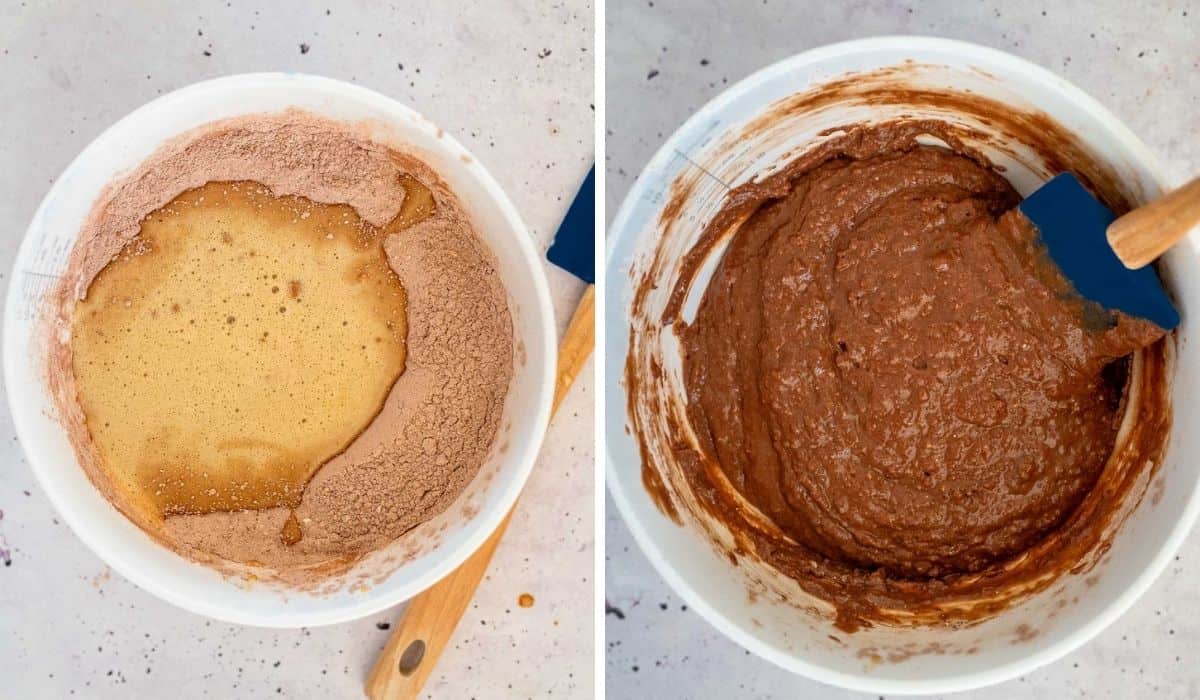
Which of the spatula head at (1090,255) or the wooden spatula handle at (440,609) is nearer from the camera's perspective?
the spatula head at (1090,255)

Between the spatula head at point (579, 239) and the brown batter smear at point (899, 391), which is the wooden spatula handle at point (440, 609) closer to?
the spatula head at point (579, 239)

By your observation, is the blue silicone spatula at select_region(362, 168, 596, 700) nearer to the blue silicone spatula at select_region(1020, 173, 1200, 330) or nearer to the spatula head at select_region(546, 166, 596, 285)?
the spatula head at select_region(546, 166, 596, 285)

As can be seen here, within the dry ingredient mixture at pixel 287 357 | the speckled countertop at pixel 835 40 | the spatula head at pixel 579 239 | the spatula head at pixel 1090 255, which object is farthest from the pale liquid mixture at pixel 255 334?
the spatula head at pixel 1090 255

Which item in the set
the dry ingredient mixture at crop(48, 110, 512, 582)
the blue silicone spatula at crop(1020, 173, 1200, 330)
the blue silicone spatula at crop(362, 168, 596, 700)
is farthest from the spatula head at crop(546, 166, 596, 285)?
the blue silicone spatula at crop(1020, 173, 1200, 330)

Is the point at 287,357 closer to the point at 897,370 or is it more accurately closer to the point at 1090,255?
→ the point at 897,370

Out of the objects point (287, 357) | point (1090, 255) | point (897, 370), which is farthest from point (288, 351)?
point (1090, 255)

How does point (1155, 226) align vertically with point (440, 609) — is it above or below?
above
